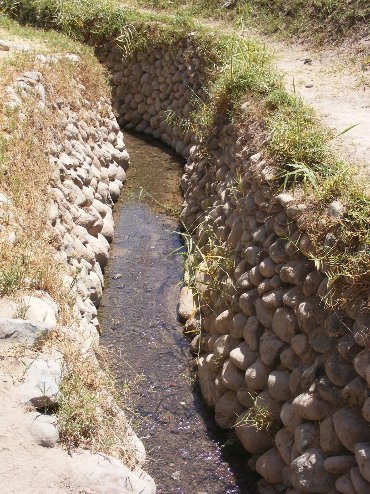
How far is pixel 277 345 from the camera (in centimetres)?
566

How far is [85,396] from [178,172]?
7342mm

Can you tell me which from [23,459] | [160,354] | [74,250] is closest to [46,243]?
[74,250]

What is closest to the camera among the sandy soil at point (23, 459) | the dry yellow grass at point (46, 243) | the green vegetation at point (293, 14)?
the sandy soil at point (23, 459)

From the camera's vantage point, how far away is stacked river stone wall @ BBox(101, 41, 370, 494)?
15.5 feet

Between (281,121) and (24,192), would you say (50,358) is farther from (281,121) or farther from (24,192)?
(281,121)

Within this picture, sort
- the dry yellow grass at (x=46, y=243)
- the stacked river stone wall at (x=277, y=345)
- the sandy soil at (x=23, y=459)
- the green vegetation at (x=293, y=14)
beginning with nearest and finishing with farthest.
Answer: the sandy soil at (x=23, y=459) → the dry yellow grass at (x=46, y=243) → the stacked river stone wall at (x=277, y=345) → the green vegetation at (x=293, y=14)

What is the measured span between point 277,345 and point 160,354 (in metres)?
1.70

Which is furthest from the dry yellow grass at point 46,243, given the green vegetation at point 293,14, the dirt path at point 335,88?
the green vegetation at point 293,14

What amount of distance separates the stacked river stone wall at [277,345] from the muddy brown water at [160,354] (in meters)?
0.19

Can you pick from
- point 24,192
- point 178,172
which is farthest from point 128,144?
point 24,192

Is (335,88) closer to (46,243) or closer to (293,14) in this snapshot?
(293,14)

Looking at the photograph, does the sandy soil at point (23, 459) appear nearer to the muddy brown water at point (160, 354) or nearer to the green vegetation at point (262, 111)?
the muddy brown water at point (160, 354)

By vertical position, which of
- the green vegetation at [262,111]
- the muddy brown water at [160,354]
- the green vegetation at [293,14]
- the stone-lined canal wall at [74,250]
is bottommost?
the muddy brown water at [160,354]

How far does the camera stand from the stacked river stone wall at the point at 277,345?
15.5 ft
